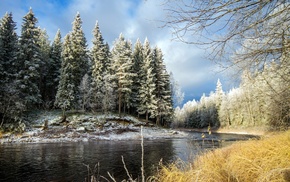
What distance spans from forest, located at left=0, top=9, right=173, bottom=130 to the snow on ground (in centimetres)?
169

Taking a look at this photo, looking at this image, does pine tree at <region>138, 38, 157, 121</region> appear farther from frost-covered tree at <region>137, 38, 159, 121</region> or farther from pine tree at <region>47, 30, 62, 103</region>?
pine tree at <region>47, 30, 62, 103</region>

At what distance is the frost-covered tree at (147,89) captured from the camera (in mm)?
37594

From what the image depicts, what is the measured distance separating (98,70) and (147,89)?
28.8 ft

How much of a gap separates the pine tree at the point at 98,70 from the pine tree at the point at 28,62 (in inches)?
312

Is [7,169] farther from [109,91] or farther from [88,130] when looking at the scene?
[109,91]

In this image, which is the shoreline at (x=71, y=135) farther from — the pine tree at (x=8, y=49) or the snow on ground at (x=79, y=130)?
the pine tree at (x=8, y=49)

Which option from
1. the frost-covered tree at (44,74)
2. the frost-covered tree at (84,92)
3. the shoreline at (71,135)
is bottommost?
the shoreline at (71,135)

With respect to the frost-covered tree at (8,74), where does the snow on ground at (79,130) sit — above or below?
below

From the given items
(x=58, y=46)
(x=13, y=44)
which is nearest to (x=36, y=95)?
(x=13, y=44)

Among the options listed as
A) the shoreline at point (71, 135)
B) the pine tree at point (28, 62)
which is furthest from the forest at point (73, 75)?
the shoreline at point (71, 135)

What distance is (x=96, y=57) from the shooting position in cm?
3666

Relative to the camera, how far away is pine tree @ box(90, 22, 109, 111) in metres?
33.5

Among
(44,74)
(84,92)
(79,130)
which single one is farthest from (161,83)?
(44,74)

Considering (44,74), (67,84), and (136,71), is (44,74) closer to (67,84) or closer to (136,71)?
Answer: (67,84)
